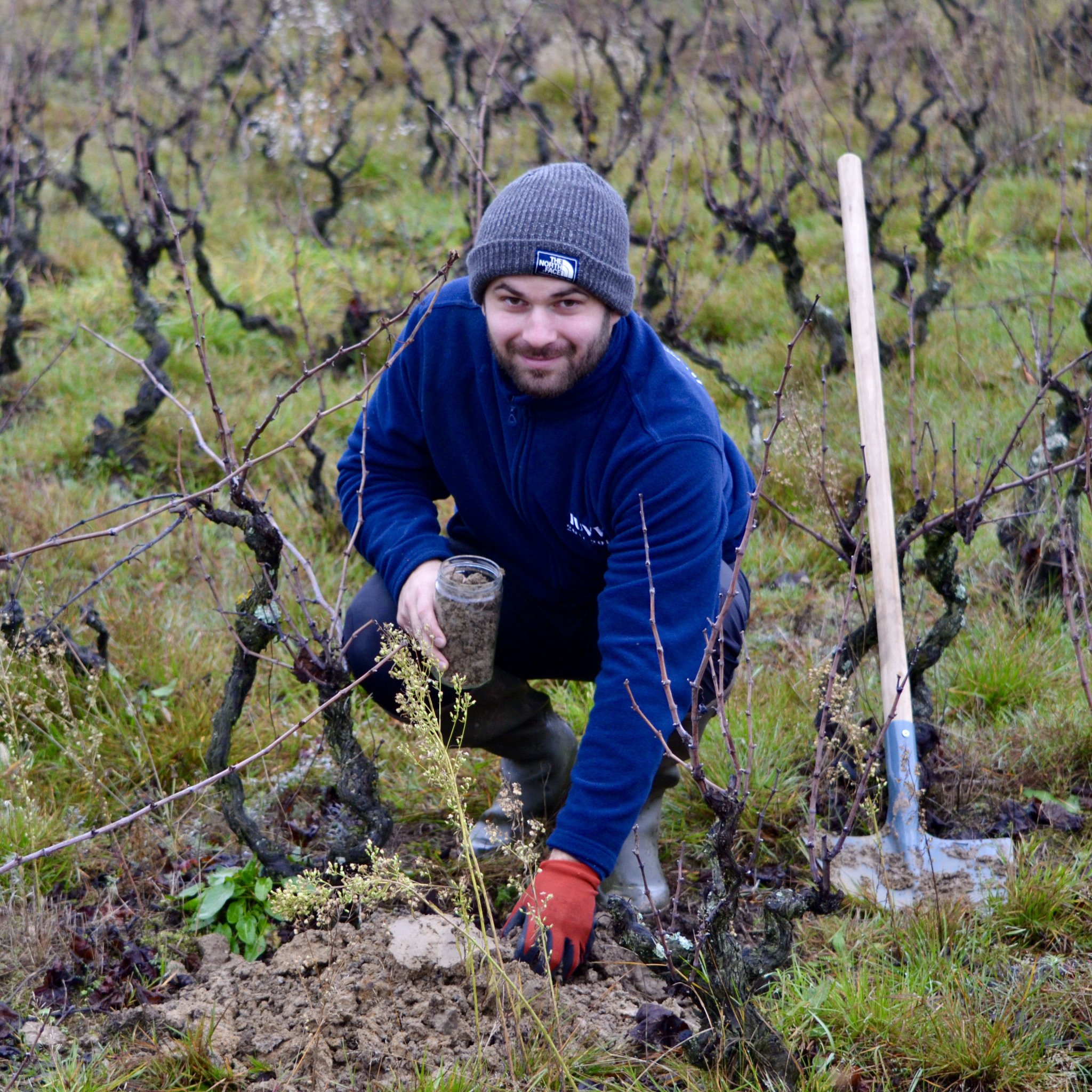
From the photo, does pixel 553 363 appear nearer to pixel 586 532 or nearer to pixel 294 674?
pixel 586 532

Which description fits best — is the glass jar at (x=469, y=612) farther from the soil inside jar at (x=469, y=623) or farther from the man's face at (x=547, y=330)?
the man's face at (x=547, y=330)

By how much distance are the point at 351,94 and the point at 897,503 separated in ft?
23.9

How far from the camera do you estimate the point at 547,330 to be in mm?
2242

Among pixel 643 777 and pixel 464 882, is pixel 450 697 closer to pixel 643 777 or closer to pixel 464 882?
pixel 643 777

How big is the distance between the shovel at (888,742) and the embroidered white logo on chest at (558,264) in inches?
30.8

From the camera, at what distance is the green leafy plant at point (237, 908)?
2375mm

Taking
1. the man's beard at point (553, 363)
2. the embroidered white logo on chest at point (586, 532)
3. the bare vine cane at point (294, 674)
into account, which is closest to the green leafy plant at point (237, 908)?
the bare vine cane at point (294, 674)

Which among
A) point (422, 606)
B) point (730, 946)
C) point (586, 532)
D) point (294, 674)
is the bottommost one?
point (730, 946)

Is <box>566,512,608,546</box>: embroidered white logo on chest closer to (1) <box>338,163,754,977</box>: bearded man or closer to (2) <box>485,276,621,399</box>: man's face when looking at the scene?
(1) <box>338,163,754,977</box>: bearded man

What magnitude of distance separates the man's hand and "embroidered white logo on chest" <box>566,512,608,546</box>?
31cm

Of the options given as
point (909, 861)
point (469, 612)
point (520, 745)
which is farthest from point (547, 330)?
point (909, 861)

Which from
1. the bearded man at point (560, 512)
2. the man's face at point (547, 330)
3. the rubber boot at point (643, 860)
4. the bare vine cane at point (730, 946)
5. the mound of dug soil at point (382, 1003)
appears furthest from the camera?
the rubber boot at point (643, 860)

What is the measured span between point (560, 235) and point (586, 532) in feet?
2.11

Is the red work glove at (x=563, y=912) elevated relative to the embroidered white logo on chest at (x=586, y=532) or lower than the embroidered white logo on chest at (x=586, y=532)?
lower
